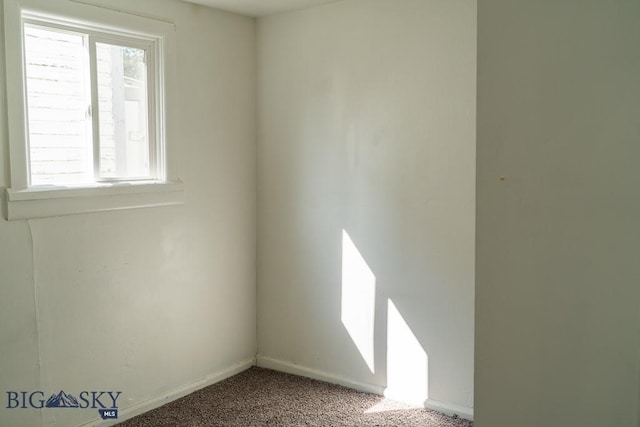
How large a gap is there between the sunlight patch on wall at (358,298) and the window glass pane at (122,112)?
4.65ft

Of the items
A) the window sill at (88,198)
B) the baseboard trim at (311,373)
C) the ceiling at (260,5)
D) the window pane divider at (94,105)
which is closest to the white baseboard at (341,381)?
the baseboard trim at (311,373)

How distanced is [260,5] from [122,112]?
3.82ft

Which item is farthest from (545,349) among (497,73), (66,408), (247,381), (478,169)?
(247,381)

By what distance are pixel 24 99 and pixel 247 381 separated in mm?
2321

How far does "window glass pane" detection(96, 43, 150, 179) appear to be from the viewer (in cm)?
338

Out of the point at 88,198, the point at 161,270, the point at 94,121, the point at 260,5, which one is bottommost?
the point at 161,270

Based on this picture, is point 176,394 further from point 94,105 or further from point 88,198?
point 94,105

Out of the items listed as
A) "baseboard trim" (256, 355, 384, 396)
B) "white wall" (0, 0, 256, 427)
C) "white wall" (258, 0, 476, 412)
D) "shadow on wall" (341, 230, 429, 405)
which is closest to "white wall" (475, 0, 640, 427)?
"white wall" (258, 0, 476, 412)

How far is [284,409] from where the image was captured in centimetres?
363

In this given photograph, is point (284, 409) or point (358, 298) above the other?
point (358, 298)

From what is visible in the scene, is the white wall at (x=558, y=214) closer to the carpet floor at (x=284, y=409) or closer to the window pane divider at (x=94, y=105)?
the carpet floor at (x=284, y=409)

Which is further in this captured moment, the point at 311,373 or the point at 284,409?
the point at 311,373

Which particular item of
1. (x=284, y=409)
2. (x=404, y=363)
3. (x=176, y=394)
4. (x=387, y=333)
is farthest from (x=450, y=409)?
(x=176, y=394)

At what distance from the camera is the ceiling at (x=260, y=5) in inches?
148
